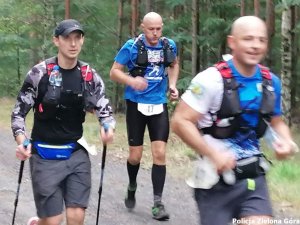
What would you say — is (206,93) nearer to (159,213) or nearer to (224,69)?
(224,69)

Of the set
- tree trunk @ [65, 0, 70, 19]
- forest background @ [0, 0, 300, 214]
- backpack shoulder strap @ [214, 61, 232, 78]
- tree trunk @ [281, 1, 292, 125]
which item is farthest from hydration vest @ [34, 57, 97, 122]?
tree trunk @ [65, 0, 70, 19]

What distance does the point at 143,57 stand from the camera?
657cm

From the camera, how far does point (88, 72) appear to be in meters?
4.84

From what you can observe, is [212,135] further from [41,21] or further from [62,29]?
[41,21]

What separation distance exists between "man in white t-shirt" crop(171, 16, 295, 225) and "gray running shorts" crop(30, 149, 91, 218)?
4.37 feet

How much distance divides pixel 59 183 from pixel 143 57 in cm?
234

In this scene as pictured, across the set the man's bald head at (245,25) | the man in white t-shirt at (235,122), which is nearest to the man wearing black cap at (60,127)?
the man in white t-shirt at (235,122)

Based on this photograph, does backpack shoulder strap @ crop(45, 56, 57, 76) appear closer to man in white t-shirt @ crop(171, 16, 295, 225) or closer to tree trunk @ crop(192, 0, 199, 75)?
man in white t-shirt @ crop(171, 16, 295, 225)

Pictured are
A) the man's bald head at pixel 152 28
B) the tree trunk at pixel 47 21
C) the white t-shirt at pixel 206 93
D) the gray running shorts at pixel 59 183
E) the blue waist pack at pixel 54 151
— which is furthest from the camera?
the tree trunk at pixel 47 21

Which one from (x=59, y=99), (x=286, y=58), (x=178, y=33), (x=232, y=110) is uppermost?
(x=232, y=110)

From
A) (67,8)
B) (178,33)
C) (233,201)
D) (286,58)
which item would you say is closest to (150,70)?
(233,201)

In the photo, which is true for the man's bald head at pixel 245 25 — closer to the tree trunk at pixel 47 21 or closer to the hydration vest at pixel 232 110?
the hydration vest at pixel 232 110

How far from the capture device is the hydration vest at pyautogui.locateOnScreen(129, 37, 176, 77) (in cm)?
657

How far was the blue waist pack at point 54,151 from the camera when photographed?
4738mm
